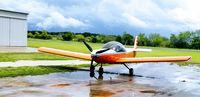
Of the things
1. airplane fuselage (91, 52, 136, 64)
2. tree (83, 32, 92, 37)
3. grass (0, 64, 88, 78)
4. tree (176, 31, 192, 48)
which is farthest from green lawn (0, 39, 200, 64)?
tree (83, 32, 92, 37)

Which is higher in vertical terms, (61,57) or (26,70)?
(61,57)

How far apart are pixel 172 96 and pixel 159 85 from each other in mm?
3229

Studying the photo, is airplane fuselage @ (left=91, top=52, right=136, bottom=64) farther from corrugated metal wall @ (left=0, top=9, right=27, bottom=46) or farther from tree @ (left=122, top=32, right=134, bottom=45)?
tree @ (left=122, top=32, right=134, bottom=45)

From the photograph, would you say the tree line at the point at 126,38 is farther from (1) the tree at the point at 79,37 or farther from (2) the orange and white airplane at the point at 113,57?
(2) the orange and white airplane at the point at 113,57

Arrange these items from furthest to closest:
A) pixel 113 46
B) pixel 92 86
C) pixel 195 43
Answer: pixel 195 43 < pixel 113 46 < pixel 92 86

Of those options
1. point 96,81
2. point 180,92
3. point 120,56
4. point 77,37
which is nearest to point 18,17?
point 120,56

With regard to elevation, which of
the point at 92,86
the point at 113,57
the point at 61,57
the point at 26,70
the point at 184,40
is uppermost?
the point at 184,40

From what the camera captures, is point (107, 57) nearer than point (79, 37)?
Yes

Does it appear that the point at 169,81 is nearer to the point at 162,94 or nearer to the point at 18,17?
→ the point at 162,94

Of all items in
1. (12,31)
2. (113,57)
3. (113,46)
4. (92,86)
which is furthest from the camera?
(12,31)

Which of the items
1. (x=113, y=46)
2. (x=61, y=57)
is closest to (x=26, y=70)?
(x=113, y=46)

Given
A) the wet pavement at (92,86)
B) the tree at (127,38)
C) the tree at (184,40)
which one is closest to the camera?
the wet pavement at (92,86)

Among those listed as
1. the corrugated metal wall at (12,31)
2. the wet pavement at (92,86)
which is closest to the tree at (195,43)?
the corrugated metal wall at (12,31)

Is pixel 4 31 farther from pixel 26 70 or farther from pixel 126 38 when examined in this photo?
pixel 126 38
